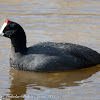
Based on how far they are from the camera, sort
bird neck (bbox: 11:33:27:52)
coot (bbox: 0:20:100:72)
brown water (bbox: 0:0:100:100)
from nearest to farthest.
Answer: brown water (bbox: 0:0:100:100) → coot (bbox: 0:20:100:72) → bird neck (bbox: 11:33:27:52)

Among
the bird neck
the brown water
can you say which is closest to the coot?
the bird neck

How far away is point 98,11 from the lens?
1208cm

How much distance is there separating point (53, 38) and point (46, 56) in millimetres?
2007

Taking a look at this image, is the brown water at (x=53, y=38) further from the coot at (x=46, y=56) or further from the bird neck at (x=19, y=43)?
the bird neck at (x=19, y=43)

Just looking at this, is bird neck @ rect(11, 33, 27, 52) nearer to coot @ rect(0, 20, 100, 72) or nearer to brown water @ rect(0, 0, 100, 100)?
coot @ rect(0, 20, 100, 72)

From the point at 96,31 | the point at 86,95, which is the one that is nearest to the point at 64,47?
the point at 86,95

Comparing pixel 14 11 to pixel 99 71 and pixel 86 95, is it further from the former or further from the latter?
pixel 86 95

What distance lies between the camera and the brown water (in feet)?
21.8

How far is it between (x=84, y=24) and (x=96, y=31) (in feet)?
2.32

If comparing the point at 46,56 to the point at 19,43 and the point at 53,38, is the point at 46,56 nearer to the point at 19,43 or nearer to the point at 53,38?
the point at 19,43

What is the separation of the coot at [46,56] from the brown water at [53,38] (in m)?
0.13

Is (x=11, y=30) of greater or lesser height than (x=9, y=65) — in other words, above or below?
above

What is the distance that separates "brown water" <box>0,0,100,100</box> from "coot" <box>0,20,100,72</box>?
0.13 meters

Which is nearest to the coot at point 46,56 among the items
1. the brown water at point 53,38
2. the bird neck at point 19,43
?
the bird neck at point 19,43
